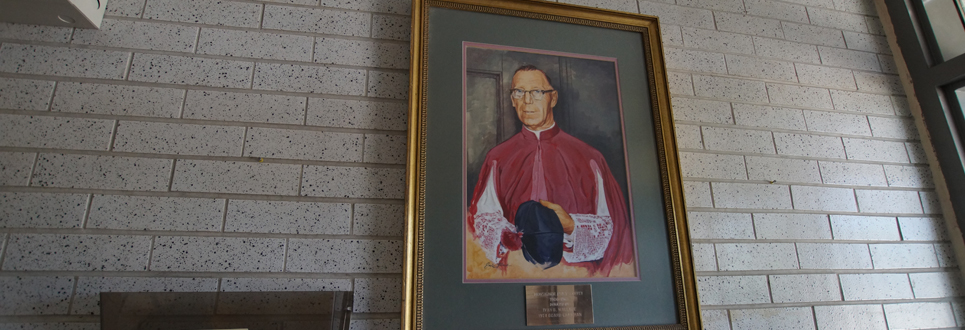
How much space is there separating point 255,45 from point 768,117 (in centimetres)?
157

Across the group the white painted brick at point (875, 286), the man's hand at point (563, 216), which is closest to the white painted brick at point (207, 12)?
the man's hand at point (563, 216)

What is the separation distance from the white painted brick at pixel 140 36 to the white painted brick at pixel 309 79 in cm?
19

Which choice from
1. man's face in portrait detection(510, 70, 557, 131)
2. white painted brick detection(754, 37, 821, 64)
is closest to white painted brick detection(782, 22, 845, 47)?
white painted brick detection(754, 37, 821, 64)

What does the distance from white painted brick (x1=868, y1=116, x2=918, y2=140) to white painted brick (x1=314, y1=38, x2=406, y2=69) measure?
164cm

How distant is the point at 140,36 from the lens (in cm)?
112

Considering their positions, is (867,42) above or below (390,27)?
above

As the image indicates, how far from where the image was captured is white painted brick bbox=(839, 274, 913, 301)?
4.46ft

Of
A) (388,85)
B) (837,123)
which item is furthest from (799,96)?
(388,85)

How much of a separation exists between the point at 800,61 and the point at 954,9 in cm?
62

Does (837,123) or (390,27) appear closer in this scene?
(390,27)

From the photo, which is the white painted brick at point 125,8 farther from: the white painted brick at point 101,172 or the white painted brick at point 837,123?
the white painted brick at point 837,123

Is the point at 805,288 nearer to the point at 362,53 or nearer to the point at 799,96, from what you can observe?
the point at 799,96

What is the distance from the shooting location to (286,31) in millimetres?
1203

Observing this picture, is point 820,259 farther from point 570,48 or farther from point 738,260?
point 570,48
